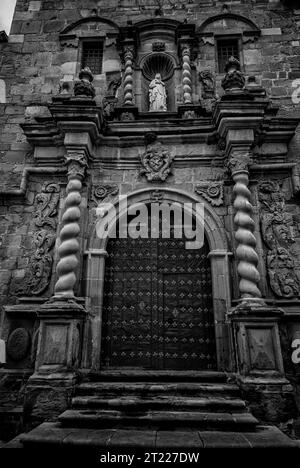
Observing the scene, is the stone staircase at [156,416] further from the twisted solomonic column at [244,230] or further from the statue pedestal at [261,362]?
the twisted solomonic column at [244,230]

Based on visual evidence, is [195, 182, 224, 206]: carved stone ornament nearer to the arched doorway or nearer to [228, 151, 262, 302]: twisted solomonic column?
[228, 151, 262, 302]: twisted solomonic column

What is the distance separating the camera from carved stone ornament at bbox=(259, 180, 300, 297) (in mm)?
5578

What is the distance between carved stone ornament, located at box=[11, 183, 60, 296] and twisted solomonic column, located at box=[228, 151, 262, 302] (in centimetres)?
325

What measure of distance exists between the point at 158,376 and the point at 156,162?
3791 millimetres

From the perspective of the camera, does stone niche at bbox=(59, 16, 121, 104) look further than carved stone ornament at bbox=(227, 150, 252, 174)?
Yes

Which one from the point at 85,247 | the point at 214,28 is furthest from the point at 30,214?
the point at 214,28

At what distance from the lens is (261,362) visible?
183 inches

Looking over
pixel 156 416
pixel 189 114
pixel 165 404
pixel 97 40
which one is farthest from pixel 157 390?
pixel 97 40

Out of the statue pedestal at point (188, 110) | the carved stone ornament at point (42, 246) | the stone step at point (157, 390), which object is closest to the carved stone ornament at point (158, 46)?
the statue pedestal at point (188, 110)

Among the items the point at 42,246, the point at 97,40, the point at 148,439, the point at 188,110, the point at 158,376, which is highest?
the point at 97,40

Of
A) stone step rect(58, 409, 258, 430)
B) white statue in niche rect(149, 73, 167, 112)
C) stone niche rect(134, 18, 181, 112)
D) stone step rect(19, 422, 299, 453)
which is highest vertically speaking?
stone niche rect(134, 18, 181, 112)

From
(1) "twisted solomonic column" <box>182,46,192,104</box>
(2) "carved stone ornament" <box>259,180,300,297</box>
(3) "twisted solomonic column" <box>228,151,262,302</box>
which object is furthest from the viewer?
(1) "twisted solomonic column" <box>182,46,192,104</box>

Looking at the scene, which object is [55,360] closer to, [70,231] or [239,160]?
[70,231]

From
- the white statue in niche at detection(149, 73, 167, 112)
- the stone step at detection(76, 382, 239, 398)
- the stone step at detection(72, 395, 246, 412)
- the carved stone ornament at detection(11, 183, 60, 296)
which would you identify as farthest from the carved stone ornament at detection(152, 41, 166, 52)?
the stone step at detection(72, 395, 246, 412)
